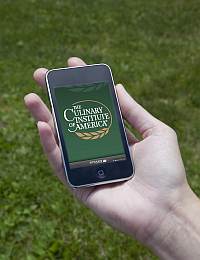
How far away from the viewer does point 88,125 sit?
9.78 feet

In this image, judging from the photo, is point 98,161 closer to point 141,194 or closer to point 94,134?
point 94,134

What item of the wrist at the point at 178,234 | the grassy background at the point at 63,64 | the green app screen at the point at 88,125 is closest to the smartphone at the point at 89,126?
the green app screen at the point at 88,125

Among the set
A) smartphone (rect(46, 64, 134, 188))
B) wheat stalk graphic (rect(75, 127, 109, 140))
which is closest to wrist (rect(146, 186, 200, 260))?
smartphone (rect(46, 64, 134, 188))

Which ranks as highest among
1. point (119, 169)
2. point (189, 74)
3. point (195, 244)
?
point (119, 169)

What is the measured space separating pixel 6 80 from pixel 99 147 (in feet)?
10.3

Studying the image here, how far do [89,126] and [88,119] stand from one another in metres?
0.04

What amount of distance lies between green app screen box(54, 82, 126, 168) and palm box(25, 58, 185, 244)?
105mm

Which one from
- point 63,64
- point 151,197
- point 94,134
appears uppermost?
point 94,134

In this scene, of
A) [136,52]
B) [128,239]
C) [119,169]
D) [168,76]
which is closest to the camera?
[119,169]

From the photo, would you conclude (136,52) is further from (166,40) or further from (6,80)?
(6,80)

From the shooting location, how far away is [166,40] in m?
7.35

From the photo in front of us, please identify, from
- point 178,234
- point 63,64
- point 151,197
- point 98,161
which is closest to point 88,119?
point 98,161

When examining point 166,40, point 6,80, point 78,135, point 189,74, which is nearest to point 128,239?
point 78,135

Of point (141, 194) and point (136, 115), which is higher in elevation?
point (136, 115)
